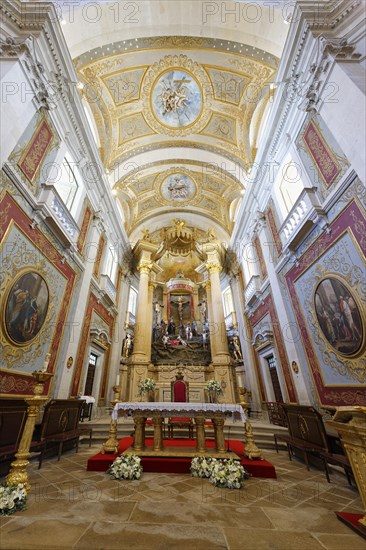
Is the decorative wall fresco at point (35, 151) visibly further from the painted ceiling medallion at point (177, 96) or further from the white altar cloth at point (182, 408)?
the white altar cloth at point (182, 408)

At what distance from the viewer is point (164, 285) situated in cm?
1556

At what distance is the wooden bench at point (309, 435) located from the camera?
3.74 m

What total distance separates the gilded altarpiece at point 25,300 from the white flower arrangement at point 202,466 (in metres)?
3.65

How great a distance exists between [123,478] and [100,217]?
8349 millimetres

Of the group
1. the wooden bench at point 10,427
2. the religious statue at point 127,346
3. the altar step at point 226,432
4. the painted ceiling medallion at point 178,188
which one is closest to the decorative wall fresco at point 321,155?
the altar step at point 226,432

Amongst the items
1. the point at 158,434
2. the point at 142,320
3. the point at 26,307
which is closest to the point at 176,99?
the point at 26,307

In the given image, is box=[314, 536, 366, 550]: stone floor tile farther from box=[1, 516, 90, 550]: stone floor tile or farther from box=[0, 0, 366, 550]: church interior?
box=[1, 516, 90, 550]: stone floor tile

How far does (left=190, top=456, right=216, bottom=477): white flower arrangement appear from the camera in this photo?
149 inches

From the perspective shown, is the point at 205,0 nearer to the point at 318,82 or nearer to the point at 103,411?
the point at 318,82

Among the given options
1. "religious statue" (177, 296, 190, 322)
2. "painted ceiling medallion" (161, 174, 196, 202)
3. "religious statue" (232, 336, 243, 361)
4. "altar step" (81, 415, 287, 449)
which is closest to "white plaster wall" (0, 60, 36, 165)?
"altar step" (81, 415, 287, 449)

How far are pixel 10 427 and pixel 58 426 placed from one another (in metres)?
1.27

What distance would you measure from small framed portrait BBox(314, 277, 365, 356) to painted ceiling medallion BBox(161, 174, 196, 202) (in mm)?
10000

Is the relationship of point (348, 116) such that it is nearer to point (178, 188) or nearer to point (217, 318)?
point (217, 318)

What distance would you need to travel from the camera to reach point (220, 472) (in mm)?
3459
